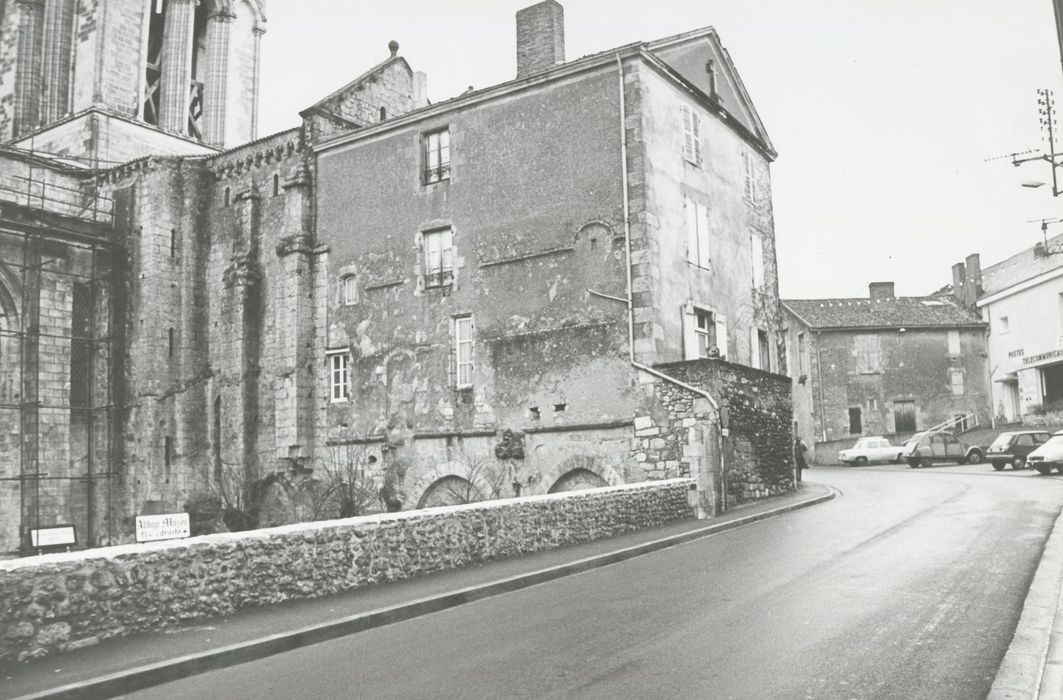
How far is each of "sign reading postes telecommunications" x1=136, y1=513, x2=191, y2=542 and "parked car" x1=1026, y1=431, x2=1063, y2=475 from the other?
24275 mm

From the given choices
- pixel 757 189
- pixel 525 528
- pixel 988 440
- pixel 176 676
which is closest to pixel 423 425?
pixel 525 528

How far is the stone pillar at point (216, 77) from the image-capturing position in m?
35.8

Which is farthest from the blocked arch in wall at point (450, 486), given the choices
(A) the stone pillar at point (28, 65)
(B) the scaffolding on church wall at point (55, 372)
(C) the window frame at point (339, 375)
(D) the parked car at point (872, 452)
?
(D) the parked car at point (872, 452)

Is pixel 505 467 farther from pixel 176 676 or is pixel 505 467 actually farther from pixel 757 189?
pixel 176 676

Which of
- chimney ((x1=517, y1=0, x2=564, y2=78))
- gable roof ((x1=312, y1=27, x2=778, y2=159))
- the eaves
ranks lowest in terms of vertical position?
the eaves

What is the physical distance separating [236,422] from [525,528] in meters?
14.9

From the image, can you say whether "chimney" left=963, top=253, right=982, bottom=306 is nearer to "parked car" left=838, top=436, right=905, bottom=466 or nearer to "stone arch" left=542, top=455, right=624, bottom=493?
"parked car" left=838, top=436, right=905, bottom=466

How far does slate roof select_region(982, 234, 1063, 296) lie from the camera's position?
3938 cm

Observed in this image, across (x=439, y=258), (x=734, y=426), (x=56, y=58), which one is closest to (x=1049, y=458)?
(x=734, y=426)

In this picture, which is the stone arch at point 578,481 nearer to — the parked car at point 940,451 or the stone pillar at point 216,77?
the parked car at point 940,451

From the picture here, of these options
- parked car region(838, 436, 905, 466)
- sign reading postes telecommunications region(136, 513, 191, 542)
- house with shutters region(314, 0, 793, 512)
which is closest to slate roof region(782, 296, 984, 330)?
parked car region(838, 436, 905, 466)

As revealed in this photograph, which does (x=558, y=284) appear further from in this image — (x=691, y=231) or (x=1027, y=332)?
(x=1027, y=332)

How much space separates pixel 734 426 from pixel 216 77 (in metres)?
26.6

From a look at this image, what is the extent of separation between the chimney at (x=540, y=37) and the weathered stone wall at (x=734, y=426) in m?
8.61
